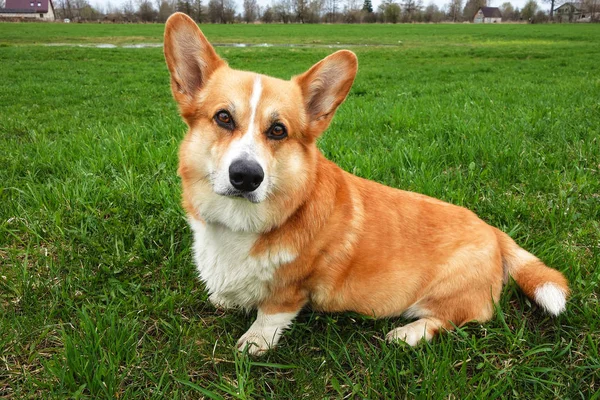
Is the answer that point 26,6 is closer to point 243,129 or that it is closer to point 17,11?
point 17,11

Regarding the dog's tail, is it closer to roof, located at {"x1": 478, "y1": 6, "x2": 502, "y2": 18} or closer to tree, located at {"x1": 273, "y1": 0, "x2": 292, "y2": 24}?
tree, located at {"x1": 273, "y1": 0, "x2": 292, "y2": 24}

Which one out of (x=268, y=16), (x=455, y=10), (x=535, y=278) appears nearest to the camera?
Answer: (x=535, y=278)

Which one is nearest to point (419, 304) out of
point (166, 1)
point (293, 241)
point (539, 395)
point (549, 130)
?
point (539, 395)

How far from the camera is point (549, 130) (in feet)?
16.3

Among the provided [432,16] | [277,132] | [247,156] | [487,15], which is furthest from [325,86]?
[487,15]

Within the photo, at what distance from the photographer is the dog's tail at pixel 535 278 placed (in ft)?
7.13

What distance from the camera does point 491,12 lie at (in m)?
109

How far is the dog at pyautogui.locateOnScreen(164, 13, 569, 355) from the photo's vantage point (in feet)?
7.01

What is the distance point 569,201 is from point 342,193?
2.13 metres

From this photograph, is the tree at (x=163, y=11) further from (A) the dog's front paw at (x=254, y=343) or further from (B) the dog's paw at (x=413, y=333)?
(B) the dog's paw at (x=413, y=333)

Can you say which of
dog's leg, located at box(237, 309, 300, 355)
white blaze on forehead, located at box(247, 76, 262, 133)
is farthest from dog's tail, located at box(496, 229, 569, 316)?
white blaze on forehead, located at box(247, 76, 262, 133)

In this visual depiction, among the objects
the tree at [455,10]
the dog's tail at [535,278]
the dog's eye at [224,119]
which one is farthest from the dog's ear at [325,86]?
the tree at [455,10]

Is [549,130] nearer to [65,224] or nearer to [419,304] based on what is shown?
[419,304]

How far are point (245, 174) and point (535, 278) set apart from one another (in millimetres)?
1724
